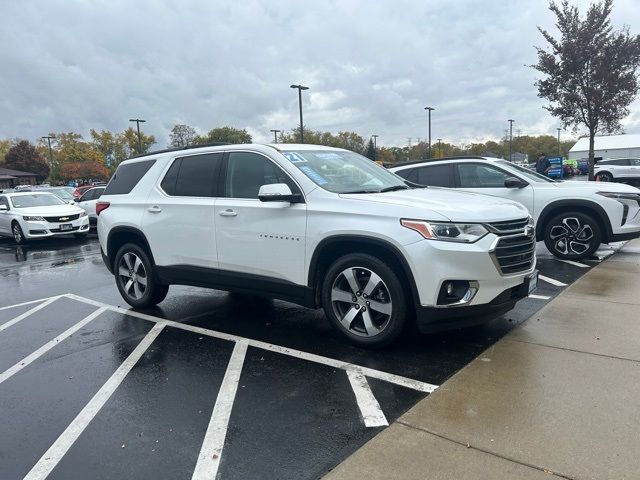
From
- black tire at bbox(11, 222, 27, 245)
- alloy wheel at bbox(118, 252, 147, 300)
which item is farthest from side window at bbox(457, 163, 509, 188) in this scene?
black tire at bbox(11, 222, 27, 245)

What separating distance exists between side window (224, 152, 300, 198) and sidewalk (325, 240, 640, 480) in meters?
2.46

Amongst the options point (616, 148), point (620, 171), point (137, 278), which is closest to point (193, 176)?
point (137, 278)

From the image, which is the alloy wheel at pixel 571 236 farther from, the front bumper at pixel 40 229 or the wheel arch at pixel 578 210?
the front bumper at pixel 40 229

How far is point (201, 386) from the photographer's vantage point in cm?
387

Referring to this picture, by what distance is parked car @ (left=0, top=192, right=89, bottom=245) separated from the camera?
14023 millimetres

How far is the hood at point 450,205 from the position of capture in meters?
3.98

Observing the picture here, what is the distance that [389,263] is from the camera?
165 inches

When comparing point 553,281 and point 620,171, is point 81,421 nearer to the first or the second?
point 553,281

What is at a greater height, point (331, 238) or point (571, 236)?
point (331, 238)

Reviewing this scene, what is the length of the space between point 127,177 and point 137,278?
1275mm

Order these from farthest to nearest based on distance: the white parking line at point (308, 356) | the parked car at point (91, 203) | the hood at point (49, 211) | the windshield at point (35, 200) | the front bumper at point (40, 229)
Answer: the parked car at point (91, 203)
the windshield at point (35, 200)
the hood at point (49, 211)
the front bumper at point (40, 229)
the white parking line at point (308, 356)

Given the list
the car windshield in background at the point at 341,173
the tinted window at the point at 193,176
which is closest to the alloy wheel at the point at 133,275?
the tinted window at the point at 193,176

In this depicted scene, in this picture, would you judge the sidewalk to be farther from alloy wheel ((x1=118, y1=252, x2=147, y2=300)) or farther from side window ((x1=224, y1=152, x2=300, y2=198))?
alloy wheel ((x1=118, y1=252, x2=147, y2=300))

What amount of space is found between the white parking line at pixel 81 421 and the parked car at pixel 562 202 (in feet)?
19.9
